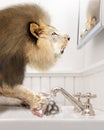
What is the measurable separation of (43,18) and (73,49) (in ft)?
0.84

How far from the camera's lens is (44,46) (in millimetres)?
1191

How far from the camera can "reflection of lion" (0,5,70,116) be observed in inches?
44.3

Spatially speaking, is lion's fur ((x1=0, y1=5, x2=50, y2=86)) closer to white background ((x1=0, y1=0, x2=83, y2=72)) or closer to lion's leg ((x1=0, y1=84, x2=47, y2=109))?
lion's leg ((x1=0, y1=84, x2=47, y2=109))

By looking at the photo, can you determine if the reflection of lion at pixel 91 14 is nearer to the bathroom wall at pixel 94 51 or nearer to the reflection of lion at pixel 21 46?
the bathroom wall at pixel 94 51

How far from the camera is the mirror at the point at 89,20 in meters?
0.95

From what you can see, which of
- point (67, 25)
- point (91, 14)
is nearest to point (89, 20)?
point (91, 14)

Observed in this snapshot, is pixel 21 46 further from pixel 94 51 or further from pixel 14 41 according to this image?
pixel 94 51

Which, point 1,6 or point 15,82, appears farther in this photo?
point 1,6

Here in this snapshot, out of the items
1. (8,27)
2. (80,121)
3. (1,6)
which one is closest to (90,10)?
(8,27)

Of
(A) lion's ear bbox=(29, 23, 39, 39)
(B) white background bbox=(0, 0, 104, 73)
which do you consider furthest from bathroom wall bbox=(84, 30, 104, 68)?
(A) lion's ear bbox=(29, 23, 39, 39)

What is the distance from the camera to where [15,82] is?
3.77ft

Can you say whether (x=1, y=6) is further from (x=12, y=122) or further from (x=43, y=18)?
(x=12, y=122)

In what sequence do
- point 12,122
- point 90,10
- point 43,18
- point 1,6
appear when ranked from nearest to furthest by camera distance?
point 12,122 → point 90,10 → point 43,18 → point 1,6

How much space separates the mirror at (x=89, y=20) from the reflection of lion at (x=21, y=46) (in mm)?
158
